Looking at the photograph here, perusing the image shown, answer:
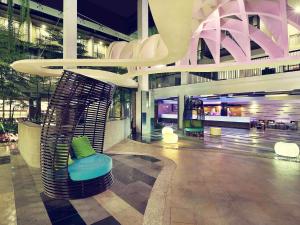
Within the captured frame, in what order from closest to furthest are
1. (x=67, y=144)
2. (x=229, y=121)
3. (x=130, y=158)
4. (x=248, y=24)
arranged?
(x=67, y=144), (x=130, y=158), (x=248, y=24), (x=229, y=121)

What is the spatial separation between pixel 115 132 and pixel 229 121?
12700 millimetres

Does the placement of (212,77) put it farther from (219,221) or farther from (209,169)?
(219,221)

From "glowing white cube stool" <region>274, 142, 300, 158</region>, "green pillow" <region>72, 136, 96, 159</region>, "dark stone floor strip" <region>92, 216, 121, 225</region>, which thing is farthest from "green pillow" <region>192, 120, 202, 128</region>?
"dark stone floor strip" <region>92, 216, 121, 225</region>

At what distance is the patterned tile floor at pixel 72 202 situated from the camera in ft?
9.60

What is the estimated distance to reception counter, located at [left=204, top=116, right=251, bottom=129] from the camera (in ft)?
54.2

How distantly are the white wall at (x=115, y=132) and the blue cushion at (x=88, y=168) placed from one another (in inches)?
135

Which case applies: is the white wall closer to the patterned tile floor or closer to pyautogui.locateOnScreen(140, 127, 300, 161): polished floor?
pyautogui.locateOnScreen(140, 127, 300, 161): polished floor

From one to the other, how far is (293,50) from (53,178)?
17.5m

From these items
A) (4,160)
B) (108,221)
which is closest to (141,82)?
(4,160)

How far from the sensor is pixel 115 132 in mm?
8609

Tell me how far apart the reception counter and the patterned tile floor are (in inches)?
539

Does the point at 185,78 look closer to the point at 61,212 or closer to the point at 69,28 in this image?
the point at 69,28

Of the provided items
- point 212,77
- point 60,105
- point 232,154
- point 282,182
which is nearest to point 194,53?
point 232,154

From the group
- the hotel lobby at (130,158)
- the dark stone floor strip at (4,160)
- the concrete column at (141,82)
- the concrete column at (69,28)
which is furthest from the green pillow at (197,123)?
the dark stone floor strip at (4,160)
